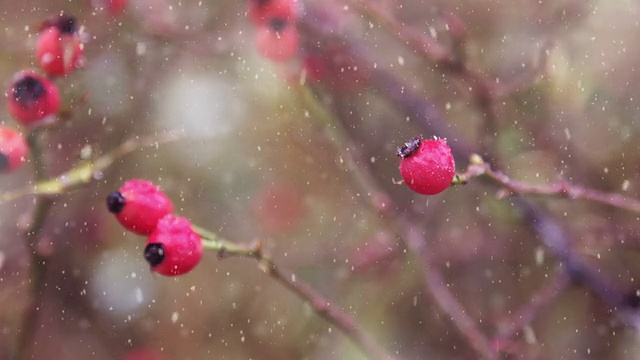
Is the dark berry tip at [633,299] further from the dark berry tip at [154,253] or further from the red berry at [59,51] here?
the red berry at [59,51]

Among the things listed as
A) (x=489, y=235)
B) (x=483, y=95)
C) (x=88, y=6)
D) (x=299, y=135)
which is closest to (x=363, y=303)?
(x=489, y=235)

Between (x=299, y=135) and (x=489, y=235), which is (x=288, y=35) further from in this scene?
(x=489, y=235)

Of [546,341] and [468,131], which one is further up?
[468,131]

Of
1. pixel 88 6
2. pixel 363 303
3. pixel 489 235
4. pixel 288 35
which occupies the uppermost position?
pixel 288 35

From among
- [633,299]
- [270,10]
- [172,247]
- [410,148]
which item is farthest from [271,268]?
[633,299]

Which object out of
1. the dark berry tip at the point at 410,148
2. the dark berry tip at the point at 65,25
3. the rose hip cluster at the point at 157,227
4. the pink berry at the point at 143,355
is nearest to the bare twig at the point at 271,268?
the rose hip cluster at the point at 157,227
